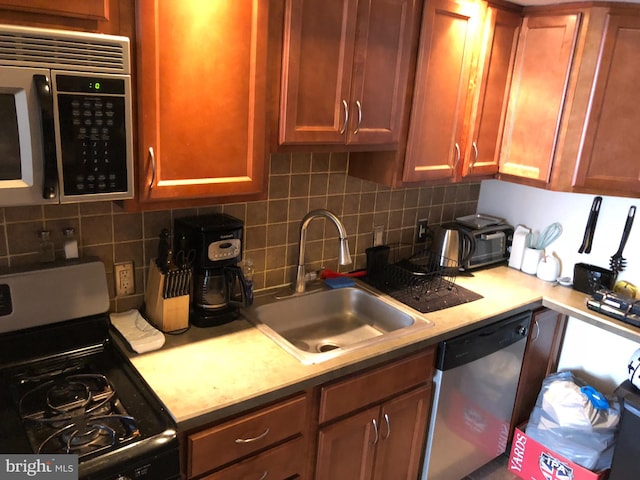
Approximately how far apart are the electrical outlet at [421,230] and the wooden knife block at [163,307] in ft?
4.33

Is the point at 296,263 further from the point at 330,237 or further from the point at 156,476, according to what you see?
the point at 156,476

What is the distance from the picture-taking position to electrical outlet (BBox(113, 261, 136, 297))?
170cm

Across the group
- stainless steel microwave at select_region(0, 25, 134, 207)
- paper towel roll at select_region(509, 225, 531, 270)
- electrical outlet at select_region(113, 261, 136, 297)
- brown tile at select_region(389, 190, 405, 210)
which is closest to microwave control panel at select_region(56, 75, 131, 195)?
stainless steel microwave at select_region(0, 25, 134, 207)

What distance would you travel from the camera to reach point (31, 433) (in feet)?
4.05

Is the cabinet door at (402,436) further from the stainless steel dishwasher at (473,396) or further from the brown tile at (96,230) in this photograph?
the brown tile at (96,230)

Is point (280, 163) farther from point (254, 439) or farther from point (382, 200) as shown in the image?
point (254, 439)

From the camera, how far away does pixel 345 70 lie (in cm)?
167

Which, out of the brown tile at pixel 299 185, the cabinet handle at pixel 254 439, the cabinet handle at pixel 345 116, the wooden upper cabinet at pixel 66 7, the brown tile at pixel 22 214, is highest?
the wooden upper cabinet at pixel 66 7

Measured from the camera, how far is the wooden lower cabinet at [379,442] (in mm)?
1705

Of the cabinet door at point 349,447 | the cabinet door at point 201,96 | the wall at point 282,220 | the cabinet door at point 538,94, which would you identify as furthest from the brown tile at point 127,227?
the cabinet door at point 538,94

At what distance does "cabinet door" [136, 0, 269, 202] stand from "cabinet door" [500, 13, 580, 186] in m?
1.26

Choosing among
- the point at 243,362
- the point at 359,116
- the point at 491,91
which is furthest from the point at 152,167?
the point at 491,91

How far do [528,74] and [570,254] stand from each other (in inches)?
35.3

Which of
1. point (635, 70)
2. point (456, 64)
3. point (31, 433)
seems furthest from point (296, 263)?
point (635, 70)
